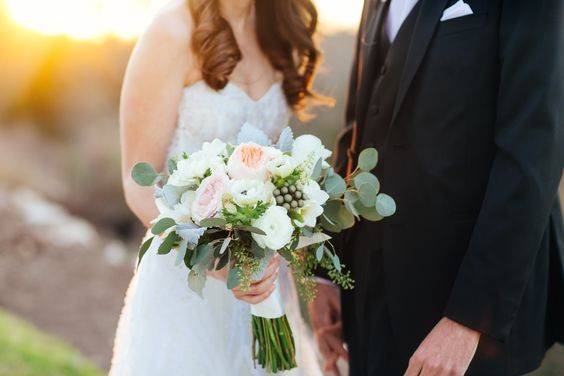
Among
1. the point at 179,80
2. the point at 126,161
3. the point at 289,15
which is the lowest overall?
the point at 126,161

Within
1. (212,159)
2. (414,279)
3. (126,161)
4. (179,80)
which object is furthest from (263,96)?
(414,279)

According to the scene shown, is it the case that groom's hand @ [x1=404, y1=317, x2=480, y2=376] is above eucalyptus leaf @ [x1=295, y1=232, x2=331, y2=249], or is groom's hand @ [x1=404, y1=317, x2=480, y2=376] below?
below

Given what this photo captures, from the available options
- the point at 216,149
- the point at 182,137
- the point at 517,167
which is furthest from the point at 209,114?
the point at 517,167

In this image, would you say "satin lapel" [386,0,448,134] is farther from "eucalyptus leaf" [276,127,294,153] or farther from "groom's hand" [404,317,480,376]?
"groom's hand" [404,317,480,376]

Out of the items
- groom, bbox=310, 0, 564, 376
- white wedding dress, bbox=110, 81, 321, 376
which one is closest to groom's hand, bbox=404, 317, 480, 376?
groom, bbox=310, 0, 564, 376

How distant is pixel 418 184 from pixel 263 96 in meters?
0.82

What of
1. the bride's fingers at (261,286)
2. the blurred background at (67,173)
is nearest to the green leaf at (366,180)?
the bride's fingers at (261,286)

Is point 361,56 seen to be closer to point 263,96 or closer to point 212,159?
point 263,96

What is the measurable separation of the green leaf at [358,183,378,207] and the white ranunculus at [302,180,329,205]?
0.36 ft

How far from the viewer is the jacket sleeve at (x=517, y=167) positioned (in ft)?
7.00

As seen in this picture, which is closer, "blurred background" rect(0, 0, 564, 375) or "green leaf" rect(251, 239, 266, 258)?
"green leaf" rect(251, 239, 266, 258)

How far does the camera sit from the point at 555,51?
2139mm

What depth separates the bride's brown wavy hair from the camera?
9.00 feet

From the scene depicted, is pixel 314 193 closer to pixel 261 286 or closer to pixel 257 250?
pixel 257 250
